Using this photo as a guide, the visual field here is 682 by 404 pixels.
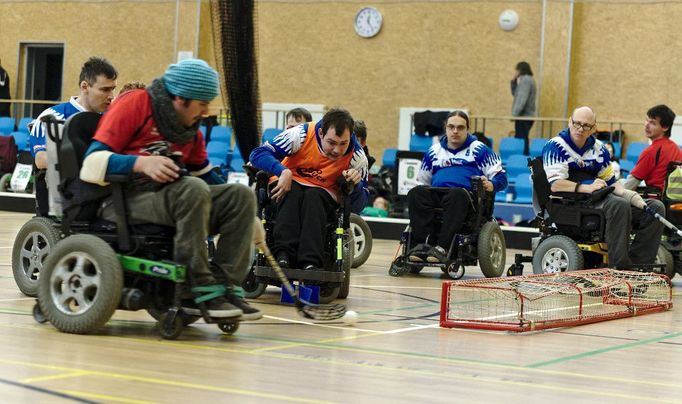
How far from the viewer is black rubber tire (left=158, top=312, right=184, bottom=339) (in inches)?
174

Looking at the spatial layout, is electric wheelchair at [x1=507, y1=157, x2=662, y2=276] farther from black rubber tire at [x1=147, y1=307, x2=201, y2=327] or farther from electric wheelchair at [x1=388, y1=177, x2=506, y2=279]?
black rubber tire at [x1=147, y1=307, x2=201, y2=327]

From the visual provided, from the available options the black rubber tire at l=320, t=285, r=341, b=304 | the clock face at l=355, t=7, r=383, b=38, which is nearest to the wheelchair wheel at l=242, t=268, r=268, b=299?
the black rubber tire at l=320, t=285, r=341, b=304

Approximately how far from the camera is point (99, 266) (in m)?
4.41

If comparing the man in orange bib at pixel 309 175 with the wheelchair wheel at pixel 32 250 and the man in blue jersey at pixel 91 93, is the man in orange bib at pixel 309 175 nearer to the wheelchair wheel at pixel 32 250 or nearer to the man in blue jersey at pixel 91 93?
the man in blue jersey at pixel 91 93

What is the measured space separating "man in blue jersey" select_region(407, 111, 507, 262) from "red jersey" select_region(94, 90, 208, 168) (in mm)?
4002

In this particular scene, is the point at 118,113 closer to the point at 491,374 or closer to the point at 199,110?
the point at 199,110

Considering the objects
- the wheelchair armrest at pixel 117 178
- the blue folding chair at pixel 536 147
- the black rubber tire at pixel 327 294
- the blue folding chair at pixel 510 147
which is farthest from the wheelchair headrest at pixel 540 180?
the blue folding chair at pixel 510 147

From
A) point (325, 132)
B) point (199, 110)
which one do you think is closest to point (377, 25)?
point (325, 132)

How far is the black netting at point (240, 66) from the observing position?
55.4ft

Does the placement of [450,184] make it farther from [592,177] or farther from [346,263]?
[346,263]

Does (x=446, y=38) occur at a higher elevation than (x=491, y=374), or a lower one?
higher

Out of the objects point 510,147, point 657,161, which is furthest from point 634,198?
point 510,147

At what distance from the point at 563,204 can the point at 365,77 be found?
33.5 ft

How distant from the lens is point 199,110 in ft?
15.4
